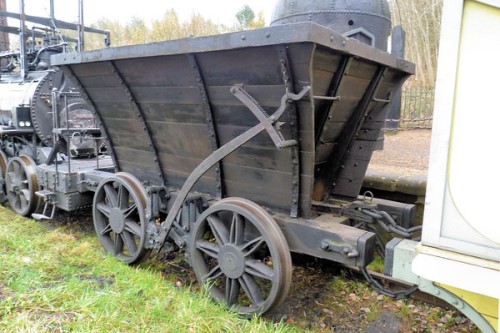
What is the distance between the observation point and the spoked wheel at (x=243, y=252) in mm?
3191

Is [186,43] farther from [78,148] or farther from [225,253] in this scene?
[78,148]

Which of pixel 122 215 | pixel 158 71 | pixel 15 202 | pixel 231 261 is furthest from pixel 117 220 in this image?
pixel 15 202

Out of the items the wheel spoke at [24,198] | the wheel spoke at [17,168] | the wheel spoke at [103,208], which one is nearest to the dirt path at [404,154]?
the wheel spoke at [103,208]

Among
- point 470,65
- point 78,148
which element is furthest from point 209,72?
point 78,148

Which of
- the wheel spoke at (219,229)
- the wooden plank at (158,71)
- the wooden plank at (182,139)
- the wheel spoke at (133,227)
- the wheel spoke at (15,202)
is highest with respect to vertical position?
→ the wooden plank at (158,71)

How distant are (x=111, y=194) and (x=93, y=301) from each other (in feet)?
5.77

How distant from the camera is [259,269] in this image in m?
3.32

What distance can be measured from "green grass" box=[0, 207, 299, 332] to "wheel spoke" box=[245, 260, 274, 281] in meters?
0.32

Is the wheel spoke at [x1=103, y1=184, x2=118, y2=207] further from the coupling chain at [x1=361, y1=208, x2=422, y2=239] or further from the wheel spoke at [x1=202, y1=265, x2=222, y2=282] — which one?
the coupling chain at [x1=361, y1=208, x2=422, y2=239]

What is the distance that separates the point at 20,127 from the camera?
21.4 feet

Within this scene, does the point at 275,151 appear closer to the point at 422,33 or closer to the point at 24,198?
the point at 24,198

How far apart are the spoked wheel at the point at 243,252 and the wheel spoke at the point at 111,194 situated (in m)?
1.32

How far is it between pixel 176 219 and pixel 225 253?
763mm

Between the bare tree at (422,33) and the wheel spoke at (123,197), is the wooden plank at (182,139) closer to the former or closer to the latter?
the wheel spoke at (123,197)
